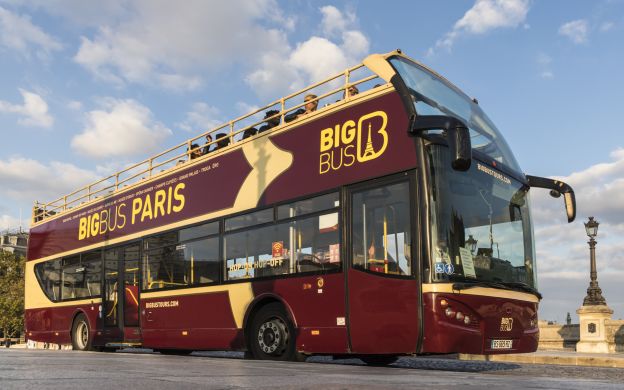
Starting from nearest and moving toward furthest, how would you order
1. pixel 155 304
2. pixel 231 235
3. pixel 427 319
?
pixel 427 319
pixel 231 235
pixel 155 304

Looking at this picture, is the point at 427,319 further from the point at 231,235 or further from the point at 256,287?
the point at 231,235

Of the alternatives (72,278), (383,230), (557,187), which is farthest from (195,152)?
(557,187)

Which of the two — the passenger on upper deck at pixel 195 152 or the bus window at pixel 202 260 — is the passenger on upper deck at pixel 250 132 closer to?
the passenger on upper deck at pixel 195 152

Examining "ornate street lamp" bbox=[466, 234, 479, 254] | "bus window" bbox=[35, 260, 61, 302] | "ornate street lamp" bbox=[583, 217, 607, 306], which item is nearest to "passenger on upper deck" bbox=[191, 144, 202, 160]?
"bus window" bbox=[35, 260, 61, 302]

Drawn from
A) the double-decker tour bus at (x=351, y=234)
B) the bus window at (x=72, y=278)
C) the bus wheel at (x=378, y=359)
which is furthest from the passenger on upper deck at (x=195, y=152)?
the bus wheel at (x=378, y=359)

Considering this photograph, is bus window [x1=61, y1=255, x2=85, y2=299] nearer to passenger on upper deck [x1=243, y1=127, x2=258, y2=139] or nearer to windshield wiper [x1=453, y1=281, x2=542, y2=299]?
passenger on upper deck [x1=243, y1=127, x2=258, y2=139]

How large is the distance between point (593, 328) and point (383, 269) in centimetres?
1983

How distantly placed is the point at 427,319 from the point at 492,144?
3257mm

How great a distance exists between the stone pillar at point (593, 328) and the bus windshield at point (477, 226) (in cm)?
1758

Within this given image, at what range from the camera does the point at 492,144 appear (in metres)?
9.80

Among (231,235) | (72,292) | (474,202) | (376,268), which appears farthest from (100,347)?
(474,202)

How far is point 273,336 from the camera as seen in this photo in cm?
1019

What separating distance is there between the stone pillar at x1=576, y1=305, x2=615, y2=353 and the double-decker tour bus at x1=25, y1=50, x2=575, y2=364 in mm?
16457

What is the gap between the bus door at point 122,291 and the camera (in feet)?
45.6
